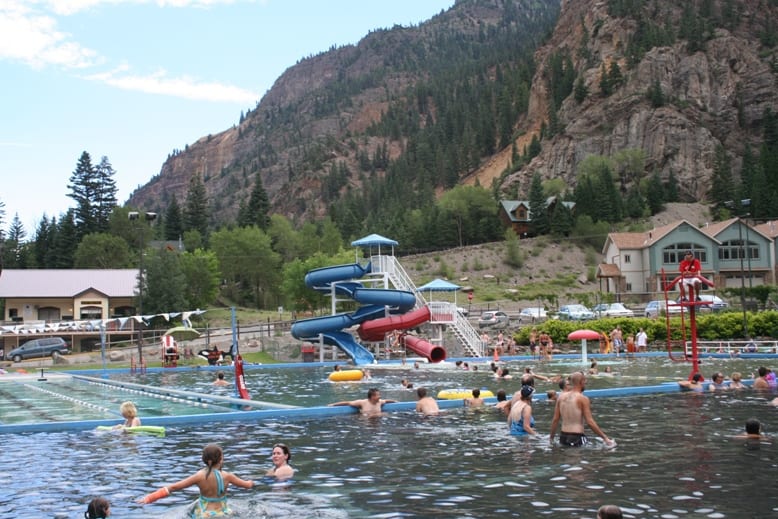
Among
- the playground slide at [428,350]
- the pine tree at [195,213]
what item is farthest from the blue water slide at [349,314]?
the pine tree at [195,213]

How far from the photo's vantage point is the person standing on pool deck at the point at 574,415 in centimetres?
1317

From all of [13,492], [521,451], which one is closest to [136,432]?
[13,492]

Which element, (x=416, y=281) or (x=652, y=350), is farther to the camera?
(x=416, y=281)

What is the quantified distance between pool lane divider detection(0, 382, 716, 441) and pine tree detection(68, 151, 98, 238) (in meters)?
95.4

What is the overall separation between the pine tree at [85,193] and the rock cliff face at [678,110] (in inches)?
2878

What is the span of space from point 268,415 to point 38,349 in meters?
33.8

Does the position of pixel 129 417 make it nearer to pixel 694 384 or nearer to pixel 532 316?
pixel 694 384

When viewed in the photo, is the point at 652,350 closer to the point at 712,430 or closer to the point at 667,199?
the point at 712,430

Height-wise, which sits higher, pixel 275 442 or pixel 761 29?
pixel 761 29

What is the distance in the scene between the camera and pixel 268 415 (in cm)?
1936

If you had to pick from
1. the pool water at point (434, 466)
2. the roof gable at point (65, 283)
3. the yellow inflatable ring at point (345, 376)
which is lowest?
the pool water at point (434, 466)

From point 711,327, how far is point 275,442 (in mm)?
32529

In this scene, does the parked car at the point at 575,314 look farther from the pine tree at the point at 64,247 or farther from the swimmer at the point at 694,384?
the pine tree at the point at 64,247

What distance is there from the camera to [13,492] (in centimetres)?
1116
